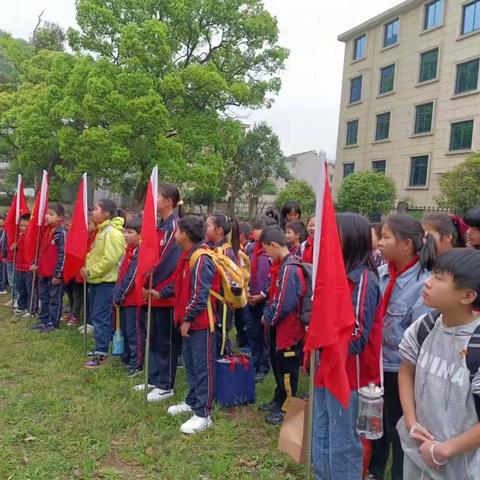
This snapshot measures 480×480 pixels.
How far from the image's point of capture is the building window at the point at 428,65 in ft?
79.9

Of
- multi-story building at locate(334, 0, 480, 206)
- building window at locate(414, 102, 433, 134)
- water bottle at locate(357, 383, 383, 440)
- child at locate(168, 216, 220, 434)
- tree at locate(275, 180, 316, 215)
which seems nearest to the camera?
water bottle at locate(357, 383, 383, 440)

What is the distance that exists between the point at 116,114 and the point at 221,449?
1500cm

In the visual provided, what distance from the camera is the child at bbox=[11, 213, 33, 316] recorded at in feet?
23.2

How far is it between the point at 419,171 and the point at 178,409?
24221mm

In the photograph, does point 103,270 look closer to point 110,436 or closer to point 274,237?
point 110,436

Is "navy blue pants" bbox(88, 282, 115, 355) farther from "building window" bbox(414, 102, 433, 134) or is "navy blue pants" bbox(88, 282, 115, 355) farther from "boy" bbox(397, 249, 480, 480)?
"building window" bbox(414, 102, 433, 134)

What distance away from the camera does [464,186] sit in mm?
16016

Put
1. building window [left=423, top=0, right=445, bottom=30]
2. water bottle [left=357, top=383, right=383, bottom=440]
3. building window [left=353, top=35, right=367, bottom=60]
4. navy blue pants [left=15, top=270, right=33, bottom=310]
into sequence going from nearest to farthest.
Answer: water bottle [left=357, top=383, right=383, bottom=440] → navy blue pants [left=15, top=270, right=33, bottom=310] → building window [left=423, top=0, right=445, bottom=30] → building window [left=353, top=35, right=367, bottom=60]

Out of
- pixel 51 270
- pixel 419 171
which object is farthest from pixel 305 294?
pixel 419 171

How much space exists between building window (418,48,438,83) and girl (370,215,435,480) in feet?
81.1

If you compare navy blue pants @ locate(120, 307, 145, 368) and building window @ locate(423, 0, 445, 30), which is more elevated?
building window @ locate(423, 0, 445, 30)

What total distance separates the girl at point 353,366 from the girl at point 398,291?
0.29 meters

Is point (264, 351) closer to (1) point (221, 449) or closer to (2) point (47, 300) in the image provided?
(1) point (221, 449)

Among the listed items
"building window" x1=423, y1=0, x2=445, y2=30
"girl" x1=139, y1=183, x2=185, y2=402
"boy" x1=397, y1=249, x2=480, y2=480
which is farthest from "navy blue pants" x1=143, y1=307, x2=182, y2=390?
"building window" x1=423, y1=0, x2=445, y2=30
